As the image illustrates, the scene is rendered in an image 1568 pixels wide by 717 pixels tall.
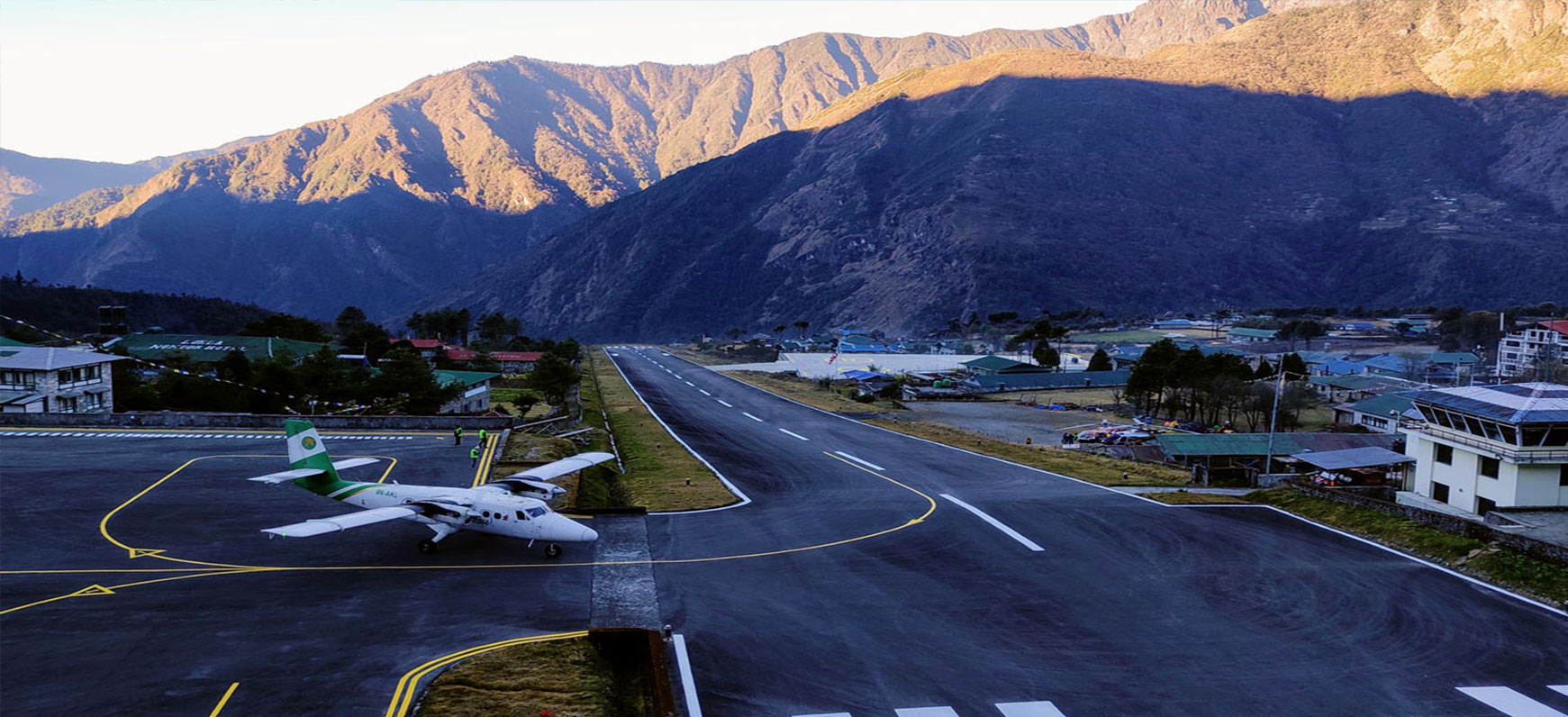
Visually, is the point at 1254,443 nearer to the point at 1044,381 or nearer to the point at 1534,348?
the point at 1044,381

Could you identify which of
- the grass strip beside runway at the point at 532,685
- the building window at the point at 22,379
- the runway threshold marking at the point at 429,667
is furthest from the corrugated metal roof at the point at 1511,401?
the building window at the point at 22,379

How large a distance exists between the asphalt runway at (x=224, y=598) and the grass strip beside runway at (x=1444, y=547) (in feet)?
85.9

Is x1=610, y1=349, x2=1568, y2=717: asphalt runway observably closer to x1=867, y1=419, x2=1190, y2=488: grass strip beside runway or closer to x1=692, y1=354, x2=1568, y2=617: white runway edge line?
x1=692, y1=354, x2=1568, y2=617: white runway edge line

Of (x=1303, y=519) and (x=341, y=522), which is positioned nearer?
(x=341, y=522)

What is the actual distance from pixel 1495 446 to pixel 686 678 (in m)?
37.5

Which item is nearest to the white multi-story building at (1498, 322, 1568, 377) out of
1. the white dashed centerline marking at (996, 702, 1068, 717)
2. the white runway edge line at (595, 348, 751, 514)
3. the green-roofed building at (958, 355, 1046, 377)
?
the green-roofed building at (958, 355, 1046, 377)

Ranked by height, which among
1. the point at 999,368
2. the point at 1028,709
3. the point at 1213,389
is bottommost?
the point at 1028,709

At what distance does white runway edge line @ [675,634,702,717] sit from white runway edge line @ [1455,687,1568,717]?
53.3 ft

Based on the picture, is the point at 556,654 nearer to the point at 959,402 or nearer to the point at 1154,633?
the point at 1154,633

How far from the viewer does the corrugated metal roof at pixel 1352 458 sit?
5556cm

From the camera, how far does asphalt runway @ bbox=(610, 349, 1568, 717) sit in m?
18.2

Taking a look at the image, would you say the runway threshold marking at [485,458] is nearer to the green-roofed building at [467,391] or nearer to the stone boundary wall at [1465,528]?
the stone boundary wall at [1465,528]

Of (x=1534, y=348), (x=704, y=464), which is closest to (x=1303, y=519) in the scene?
(x=704, y=464)

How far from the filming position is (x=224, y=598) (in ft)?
73.2
